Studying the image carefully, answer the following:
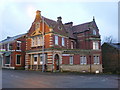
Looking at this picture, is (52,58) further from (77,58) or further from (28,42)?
(28,42)

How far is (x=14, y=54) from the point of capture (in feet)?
123

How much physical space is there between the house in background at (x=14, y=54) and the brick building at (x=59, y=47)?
3.06 m

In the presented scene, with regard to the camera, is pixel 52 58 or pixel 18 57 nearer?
pixel 52 58

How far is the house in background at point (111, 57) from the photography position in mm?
43219

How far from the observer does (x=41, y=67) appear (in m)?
32.9

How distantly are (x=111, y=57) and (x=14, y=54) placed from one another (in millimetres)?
26112

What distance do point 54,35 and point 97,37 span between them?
1274 cm

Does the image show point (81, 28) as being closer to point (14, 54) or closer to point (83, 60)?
point (83, 60)

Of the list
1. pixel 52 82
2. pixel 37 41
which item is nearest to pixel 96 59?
pixel 37 41

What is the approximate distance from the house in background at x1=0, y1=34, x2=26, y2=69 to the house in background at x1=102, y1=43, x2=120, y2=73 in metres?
23.0

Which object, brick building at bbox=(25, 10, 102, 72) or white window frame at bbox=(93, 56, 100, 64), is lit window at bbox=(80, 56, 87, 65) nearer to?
brick building at bbox=(25, 10, 102, 72)

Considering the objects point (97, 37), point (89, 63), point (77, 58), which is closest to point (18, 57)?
point (77, 58)

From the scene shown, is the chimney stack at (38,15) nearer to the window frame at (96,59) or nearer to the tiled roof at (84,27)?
the tiled roof at (84,27)

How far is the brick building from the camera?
32219mm
